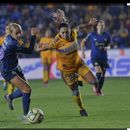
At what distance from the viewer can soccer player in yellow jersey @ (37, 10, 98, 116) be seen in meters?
12.4

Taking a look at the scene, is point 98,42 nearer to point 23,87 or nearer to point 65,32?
point 65,32

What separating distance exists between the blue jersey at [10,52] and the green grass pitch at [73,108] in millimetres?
1088

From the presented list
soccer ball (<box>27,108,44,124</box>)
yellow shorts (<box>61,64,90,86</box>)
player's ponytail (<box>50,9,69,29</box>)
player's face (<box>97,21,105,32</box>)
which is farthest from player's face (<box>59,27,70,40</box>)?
player's face (<box>97,21,105,32</box>)

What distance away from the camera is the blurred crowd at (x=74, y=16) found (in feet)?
88.0

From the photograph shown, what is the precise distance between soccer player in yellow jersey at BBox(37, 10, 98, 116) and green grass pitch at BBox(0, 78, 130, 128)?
2.10ft

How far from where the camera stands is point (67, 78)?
1272 centimetres

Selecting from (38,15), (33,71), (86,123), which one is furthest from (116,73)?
(86,123)

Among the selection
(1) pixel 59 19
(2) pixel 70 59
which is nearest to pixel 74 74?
(2) pixel 70 59

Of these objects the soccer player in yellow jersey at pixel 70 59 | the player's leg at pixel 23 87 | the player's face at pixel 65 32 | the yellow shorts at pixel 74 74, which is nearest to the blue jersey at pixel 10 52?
the player's leg at pixel 23 87

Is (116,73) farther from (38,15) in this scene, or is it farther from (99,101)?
(99,101)

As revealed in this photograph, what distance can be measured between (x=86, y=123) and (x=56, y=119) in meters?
0.93

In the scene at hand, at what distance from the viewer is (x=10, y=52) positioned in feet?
38.2

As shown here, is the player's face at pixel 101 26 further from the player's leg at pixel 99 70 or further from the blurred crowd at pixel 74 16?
the blurred crowd at pixel 74 16

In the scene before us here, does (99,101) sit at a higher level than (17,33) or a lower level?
lower
